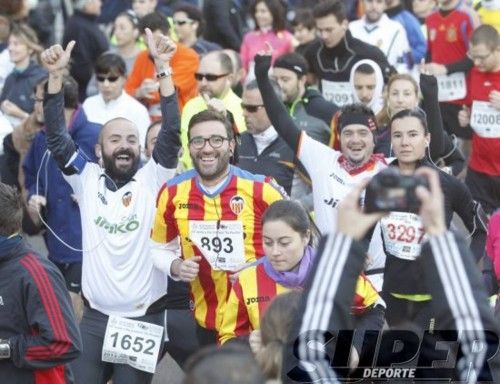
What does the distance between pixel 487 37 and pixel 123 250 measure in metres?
4.41

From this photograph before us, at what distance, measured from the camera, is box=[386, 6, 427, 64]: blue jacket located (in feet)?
43.6

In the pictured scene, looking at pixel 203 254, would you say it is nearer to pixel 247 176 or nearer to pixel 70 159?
pixel 247 176

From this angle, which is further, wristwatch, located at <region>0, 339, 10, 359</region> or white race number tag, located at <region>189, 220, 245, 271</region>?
white race number tag, located at <region>189, 220, 245, 271</region>

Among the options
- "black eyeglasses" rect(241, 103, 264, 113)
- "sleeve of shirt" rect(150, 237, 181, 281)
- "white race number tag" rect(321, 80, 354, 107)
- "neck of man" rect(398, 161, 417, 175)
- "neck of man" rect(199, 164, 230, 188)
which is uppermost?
"white race number tag" rect(321, 80, 354, 107)

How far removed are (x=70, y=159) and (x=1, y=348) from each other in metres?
2.01

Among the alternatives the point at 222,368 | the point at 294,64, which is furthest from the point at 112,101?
the point at 222,368

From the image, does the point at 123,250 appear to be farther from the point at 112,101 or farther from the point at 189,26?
the point at 189,26

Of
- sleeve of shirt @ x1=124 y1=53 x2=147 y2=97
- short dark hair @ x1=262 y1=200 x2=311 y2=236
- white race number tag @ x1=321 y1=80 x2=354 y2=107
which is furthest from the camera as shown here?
sleeve of shirt @ x1=124 y1=53 x2=147 y2=97

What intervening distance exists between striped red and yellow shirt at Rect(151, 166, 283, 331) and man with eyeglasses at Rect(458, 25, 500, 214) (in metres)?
3.78

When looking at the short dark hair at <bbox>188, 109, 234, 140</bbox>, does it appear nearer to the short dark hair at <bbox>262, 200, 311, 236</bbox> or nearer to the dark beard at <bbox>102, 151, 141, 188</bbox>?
the dark beard at <bbox>102, 151, 141, 188</bbox>

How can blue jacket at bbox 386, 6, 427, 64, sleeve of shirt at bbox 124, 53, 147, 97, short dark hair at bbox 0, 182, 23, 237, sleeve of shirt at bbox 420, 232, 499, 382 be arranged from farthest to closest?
blue jacket at bbox 386, 6, 427, 64 → sleeve of shirt at bbox 124, 53, 147, 97 → short dark hair at bbox 0, 182, 23, 237 → sleeve of shirt at bbox 420, 232, 499, 382

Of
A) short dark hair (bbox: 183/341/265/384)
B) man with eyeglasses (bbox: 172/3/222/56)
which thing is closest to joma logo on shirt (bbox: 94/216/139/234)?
short dark hair (bbox: 183/341/265/384)

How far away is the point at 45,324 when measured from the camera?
6.18m

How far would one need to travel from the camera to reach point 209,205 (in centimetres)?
755
